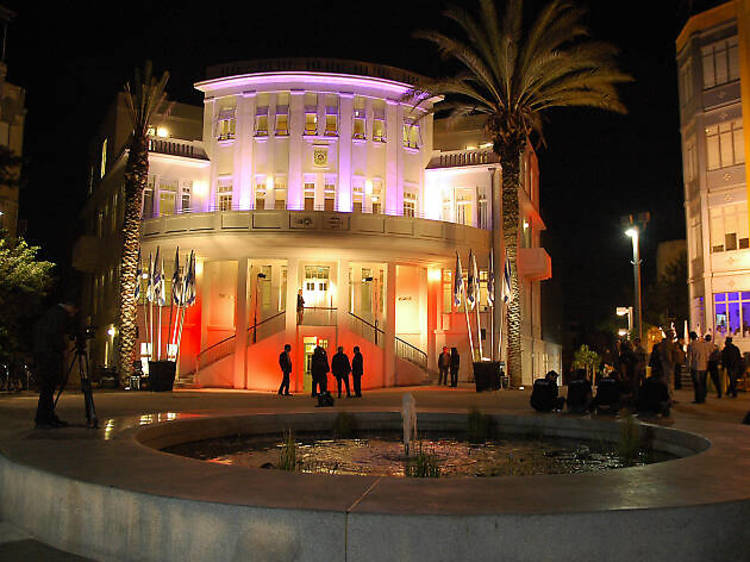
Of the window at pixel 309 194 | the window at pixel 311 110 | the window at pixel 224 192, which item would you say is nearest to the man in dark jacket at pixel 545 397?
the window at pixel 309 194

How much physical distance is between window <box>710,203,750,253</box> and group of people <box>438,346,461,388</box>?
14.8 meters

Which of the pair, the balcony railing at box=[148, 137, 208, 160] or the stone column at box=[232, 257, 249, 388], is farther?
the balcony railing at box=[148, 137, 208, 160]

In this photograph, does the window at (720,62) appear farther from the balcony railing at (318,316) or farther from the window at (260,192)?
the window at (260,192)

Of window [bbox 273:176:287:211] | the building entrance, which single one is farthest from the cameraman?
window [bbox 273:176:287:211]

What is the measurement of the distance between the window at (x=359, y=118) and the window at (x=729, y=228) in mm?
17900

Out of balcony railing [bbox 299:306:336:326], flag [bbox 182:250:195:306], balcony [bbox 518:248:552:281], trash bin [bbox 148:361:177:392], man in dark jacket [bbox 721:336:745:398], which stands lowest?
trash bin [bbox 148:361:177:392]

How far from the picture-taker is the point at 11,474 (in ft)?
20.8

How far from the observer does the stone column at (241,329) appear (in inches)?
1191

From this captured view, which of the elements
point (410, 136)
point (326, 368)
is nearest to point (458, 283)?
point (326, 368)

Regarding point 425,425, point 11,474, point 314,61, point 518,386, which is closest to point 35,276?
point 314,61

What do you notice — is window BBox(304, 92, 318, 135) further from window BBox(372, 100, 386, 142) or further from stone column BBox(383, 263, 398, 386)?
stone column BBox(383, 263, 398, 386)

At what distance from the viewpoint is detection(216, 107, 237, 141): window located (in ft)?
112

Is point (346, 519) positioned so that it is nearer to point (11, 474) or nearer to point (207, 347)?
point (11, 474)

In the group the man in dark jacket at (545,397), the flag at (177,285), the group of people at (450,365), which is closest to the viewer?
the man in dark jacket at (545,397)
